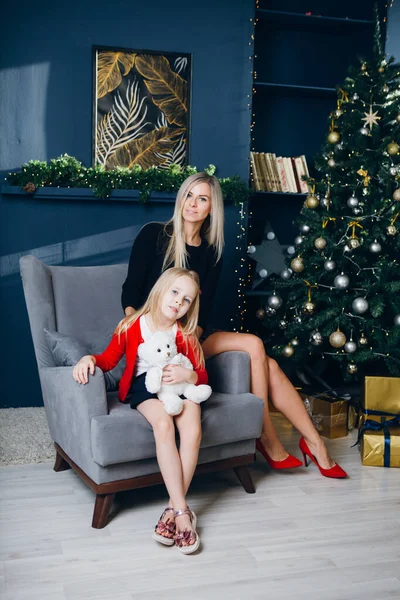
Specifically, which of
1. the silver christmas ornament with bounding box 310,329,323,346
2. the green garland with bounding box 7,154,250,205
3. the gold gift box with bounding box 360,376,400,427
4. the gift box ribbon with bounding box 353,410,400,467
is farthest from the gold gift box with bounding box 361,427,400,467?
the green garland with bounding box 7,154,250,205

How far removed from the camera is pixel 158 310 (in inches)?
96.4

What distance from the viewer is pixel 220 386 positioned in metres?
2.73

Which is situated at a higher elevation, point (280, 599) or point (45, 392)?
point (45, 392)

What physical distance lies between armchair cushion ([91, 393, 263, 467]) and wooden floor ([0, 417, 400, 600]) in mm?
270

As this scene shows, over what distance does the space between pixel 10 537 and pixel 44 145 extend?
2372 millimetres

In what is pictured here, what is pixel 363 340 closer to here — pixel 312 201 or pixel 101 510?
pixel 312 201

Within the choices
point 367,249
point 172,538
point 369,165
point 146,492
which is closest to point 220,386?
point 146,492

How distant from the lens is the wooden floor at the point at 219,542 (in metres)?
1.92

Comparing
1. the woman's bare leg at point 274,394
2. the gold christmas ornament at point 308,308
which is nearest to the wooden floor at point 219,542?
the woman's bare leg at point 274,394

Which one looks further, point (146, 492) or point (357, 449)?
point (357, 449)

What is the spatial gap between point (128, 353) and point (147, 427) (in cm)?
30

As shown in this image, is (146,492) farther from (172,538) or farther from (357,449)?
(357,449)

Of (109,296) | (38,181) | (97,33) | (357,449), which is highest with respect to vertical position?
(97,33)

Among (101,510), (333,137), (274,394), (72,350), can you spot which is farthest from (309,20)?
(101,510)
